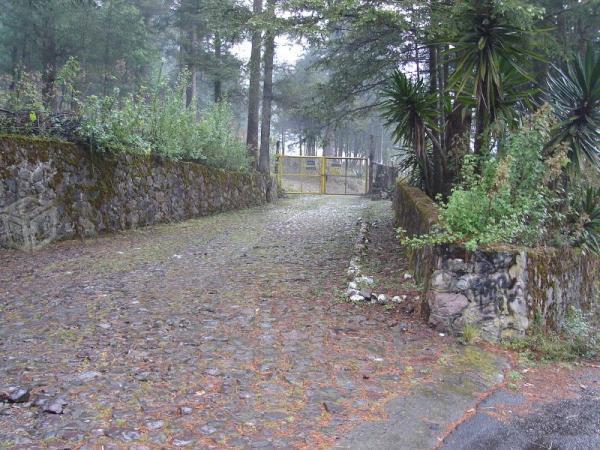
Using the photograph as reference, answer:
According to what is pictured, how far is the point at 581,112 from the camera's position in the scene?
6.60m

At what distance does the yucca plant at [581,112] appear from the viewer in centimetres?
650

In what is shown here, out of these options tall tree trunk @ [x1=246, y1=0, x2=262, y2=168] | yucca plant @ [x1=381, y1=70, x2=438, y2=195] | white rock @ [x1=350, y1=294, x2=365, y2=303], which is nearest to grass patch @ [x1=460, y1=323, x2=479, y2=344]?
white rock @ [x1=350, y1=294, x2=365, y2=303]

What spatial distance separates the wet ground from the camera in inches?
110

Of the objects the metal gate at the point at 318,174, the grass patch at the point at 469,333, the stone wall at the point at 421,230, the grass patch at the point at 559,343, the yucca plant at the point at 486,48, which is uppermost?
the yucca plant at the point at 486,48

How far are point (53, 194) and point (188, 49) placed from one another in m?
15.6

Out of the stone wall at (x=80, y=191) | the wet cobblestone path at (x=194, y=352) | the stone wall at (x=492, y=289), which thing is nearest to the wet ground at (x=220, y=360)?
the wet cobblestone path at (x=194, y=352)

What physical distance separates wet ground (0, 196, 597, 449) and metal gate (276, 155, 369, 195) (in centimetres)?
1580

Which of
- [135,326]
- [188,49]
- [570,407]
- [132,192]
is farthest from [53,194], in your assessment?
[188,49]

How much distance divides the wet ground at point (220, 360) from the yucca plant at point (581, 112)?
2.78 m

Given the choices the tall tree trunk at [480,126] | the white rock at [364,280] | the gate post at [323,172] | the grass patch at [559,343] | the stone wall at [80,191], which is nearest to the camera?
the grass patch at [559,343]

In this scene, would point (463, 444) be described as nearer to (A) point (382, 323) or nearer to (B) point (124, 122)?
(A) point (382, 323)

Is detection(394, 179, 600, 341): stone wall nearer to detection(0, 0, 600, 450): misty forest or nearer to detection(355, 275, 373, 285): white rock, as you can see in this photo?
detection(0, 0, 600, 450): misty forest

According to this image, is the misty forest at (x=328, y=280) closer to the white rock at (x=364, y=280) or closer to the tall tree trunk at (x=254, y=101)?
the white rock at (x=364, y=280)

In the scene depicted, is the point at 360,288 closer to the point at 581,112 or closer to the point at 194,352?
the point at 194,352
